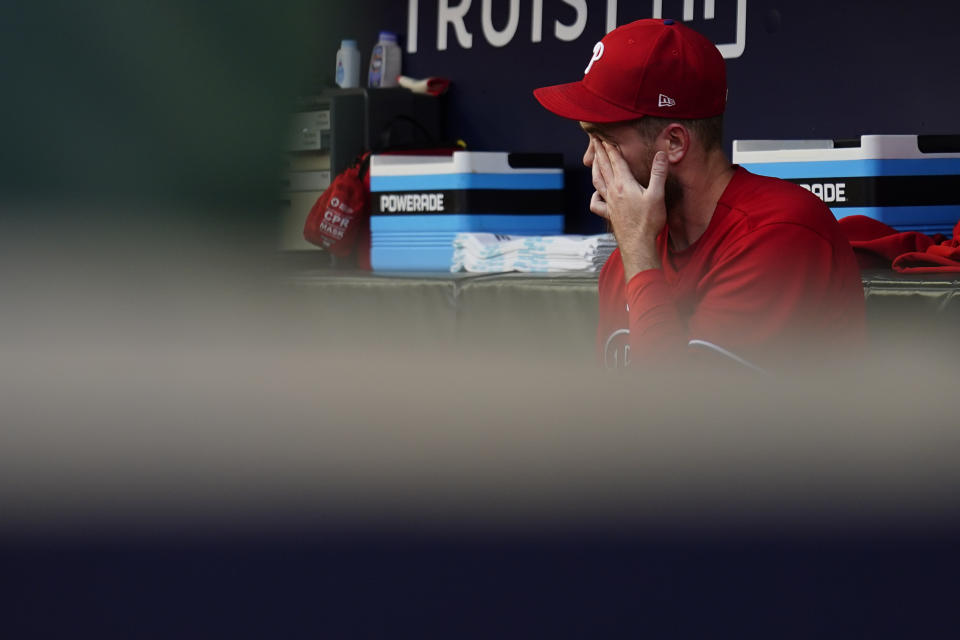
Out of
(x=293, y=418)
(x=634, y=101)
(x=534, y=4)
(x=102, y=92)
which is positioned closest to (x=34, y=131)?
(x=102, y=92)

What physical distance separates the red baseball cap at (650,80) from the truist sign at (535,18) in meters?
2.47

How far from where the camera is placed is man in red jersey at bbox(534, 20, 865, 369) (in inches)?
51.3

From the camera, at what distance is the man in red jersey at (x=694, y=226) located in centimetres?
130

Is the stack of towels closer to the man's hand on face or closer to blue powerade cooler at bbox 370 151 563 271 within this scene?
blue powerade cooler at bbox 370 151 563 271

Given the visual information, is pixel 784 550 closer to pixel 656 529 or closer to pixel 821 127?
pixel 656 529

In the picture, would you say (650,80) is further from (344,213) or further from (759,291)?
(344,213)

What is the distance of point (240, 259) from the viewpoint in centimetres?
49

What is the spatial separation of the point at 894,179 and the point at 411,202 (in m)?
1.39

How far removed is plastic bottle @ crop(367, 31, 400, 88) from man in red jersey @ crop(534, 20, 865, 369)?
128 inches

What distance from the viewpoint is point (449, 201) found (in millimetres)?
3381

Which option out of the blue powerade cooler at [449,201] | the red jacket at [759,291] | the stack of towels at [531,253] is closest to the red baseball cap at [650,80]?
the red jacket at [759,291]

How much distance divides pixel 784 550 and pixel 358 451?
142 mm

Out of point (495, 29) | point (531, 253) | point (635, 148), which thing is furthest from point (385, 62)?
point (635, 148)

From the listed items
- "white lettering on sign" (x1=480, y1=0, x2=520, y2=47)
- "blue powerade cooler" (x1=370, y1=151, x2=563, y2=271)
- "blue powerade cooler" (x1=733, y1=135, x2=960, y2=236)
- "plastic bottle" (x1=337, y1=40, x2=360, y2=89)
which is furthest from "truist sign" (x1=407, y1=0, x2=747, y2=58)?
"blue powerade cooler" (x1=733, y1=135, x2=960, y2=236)
